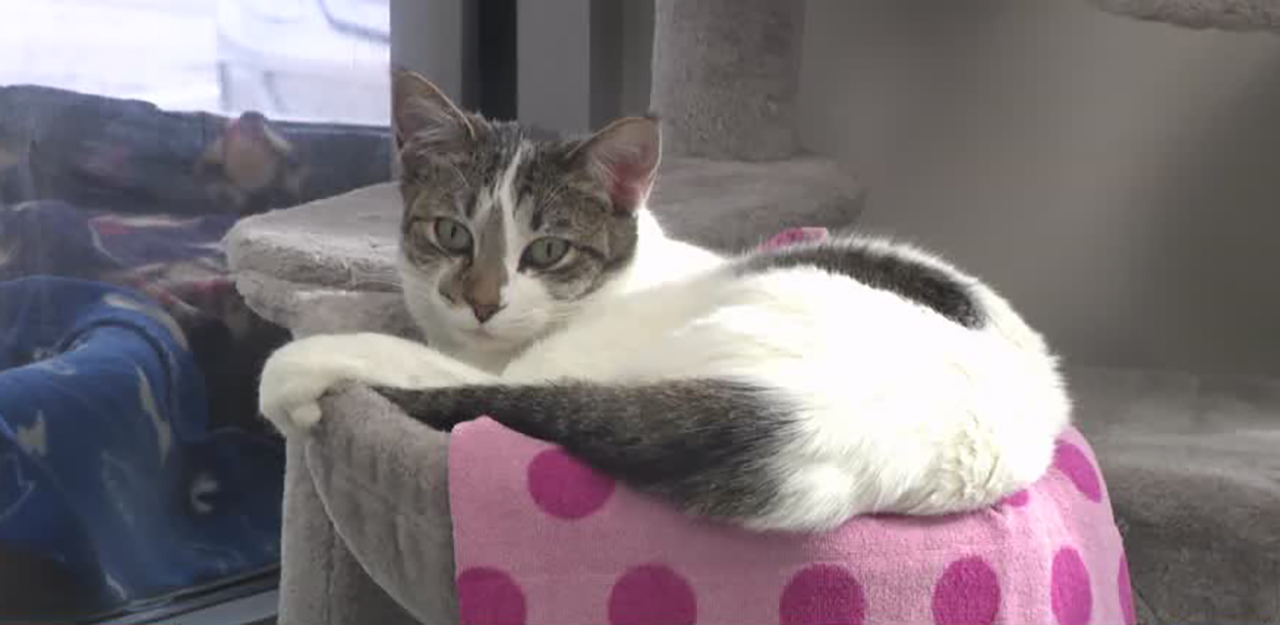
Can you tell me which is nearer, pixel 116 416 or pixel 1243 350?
pixel 116 416

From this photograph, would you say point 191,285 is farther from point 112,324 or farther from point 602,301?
point 602,301

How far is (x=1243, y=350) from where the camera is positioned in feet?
5.79

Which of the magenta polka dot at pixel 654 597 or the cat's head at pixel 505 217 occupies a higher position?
the cat's head at pixel 505 217

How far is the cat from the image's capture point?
2.43 ft

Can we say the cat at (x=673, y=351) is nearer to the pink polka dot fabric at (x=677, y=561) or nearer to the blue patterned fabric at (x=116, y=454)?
the pink polka dot fabric at (x=677, y=561)

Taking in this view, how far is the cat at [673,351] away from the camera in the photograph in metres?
0.74

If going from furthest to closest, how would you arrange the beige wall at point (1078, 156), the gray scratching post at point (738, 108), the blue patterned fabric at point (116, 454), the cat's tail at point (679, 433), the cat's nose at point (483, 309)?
the beige wall at point (1078, 156)
the gray scratching post at point (738, 108)
the blue patterned fabric at point (116, 454)
the cat's nose at point (483, 309)
the cat's tail at point (679, 433)

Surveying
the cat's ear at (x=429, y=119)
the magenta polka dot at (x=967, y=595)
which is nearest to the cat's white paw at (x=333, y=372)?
the cat's ear at (x=429, y=119)

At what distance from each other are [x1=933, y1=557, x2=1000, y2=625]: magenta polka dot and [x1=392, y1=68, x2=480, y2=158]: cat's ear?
0.59 meters

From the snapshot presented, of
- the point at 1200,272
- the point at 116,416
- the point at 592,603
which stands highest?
the point at 592,603

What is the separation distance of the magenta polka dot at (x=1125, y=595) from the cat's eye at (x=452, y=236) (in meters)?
0.59

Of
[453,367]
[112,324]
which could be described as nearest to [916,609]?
[453,367]

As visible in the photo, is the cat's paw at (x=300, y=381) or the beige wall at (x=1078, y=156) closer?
the cat's paw at (x=300, y=381)

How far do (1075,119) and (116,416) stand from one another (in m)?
1.39
